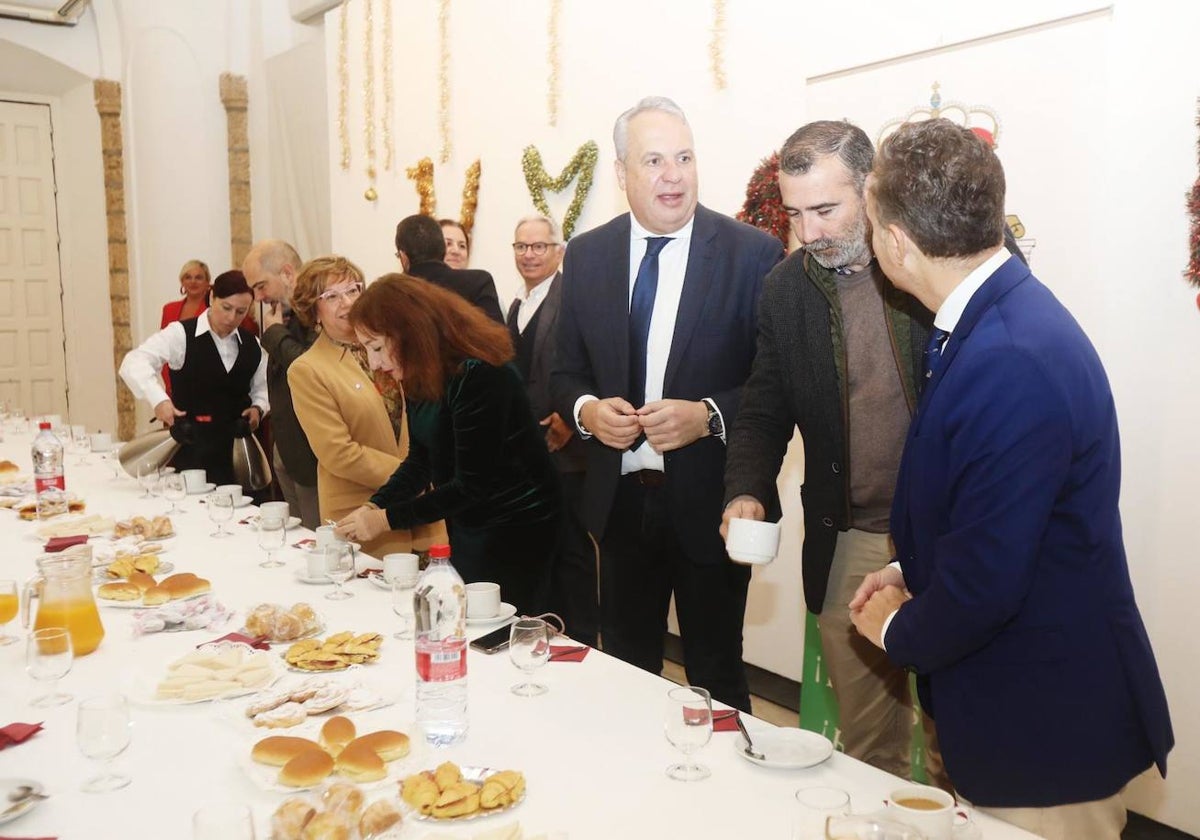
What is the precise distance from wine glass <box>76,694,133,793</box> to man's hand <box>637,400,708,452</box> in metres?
1.33

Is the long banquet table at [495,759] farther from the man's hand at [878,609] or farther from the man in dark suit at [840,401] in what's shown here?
the man in dark suit at [840,401]

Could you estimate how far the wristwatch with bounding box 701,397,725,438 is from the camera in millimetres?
2475

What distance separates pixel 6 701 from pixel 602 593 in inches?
55.7

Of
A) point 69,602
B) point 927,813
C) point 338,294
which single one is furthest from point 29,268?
point 927,813

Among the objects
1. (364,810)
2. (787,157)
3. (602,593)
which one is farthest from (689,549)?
(364,810)

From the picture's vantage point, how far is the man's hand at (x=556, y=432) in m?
3.76

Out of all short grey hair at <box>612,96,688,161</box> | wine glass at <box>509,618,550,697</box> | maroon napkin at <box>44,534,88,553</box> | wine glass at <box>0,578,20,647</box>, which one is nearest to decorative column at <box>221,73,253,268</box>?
maroon napkin at <box>44,534,88,553</box>

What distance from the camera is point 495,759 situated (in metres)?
1.45

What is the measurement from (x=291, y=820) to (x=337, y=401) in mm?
2112

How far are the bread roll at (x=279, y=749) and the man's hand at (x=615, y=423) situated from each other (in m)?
1.17

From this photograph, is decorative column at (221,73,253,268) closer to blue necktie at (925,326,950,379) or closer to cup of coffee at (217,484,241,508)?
cup of coffee at (217,484,241,508)

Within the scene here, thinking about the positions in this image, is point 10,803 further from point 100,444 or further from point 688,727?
point 100,444

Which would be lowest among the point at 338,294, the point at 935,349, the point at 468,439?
the point at 468,439

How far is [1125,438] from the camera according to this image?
2826 millimetres
